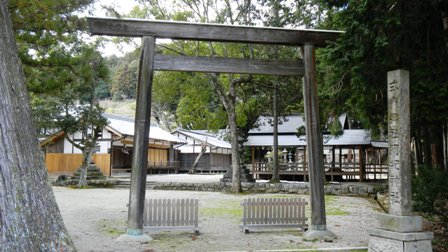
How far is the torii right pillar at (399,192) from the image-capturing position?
5.87m

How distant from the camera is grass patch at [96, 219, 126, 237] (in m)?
9.09

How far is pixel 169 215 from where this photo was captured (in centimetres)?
880

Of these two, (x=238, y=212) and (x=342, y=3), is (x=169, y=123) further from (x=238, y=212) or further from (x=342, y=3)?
(x=342, y=3)

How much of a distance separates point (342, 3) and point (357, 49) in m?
1.26

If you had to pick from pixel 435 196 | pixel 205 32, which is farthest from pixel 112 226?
pixel 435 196

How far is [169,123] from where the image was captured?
4950 centimetres

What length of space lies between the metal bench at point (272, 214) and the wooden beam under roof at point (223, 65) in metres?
3.05

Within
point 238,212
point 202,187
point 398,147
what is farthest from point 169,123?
point 398,147

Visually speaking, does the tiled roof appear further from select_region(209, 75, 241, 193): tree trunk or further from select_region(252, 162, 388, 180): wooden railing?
select_region(252, 162, 388, 180): wooden railing

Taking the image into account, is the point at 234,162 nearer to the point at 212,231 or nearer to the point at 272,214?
the point at 212,231


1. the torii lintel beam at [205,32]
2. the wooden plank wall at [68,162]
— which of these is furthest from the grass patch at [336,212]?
the wooden plank wall at [68,162]

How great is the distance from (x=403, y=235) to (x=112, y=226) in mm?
6926

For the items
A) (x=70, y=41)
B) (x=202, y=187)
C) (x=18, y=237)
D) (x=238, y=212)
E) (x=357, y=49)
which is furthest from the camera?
(x=202, y=187)

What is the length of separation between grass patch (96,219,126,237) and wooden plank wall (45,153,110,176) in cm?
1841
